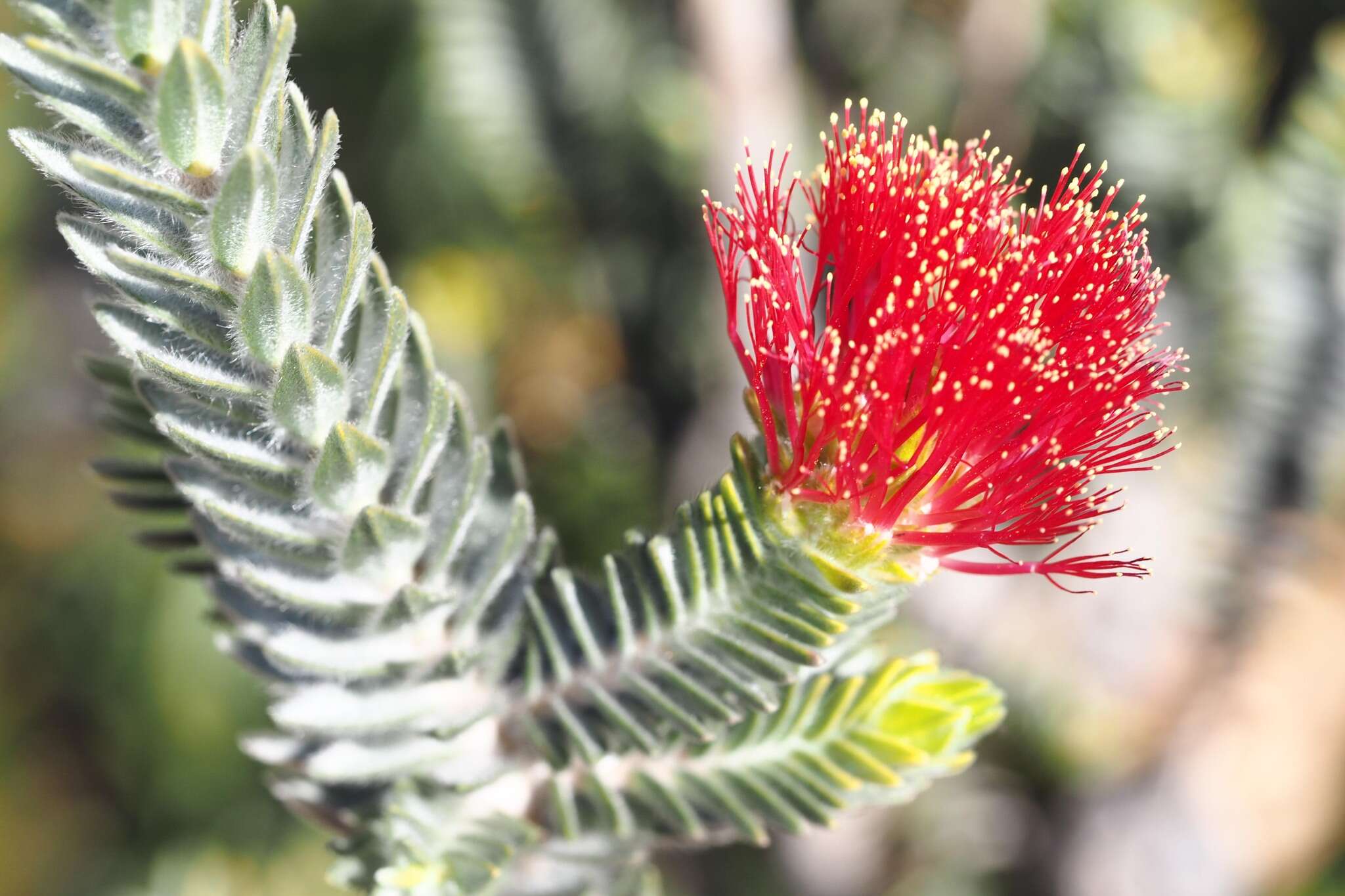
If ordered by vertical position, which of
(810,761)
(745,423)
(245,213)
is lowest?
(810,761)

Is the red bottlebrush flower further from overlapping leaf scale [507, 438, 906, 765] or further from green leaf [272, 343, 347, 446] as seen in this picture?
green leaf [272, 343, 347, 446]

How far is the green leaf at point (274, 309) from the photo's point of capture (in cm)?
59

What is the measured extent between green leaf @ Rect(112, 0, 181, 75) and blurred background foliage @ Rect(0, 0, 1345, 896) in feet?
5.66

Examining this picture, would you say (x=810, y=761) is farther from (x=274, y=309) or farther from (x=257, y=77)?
(x=257, y=77)

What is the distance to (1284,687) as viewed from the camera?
10.0 ft

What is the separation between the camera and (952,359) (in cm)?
72

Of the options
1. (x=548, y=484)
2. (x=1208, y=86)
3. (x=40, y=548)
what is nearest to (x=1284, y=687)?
(x=1208, y=86)

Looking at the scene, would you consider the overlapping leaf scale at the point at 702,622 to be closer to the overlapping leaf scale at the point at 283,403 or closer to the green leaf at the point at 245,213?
the overlapping leaf scale at the point at 283,403

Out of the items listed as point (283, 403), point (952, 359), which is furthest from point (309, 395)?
point (952, 359)

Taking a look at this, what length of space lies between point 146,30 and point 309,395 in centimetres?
22

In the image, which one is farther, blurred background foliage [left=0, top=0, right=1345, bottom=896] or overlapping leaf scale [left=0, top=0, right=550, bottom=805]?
blurred background foliage [left=0, top=0, right=1345, bottom=896]

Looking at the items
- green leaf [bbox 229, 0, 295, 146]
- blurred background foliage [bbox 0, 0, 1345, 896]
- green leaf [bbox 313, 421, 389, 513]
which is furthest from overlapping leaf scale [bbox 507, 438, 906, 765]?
blurred background foliage [bbox 0, 0, 1345, 896]

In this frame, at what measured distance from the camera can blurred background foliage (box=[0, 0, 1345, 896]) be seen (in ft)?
7.21

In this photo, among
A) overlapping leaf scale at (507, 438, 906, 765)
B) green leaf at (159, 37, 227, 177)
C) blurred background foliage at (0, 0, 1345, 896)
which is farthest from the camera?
blurred background foliage at (0, 0, 1345, 896)
